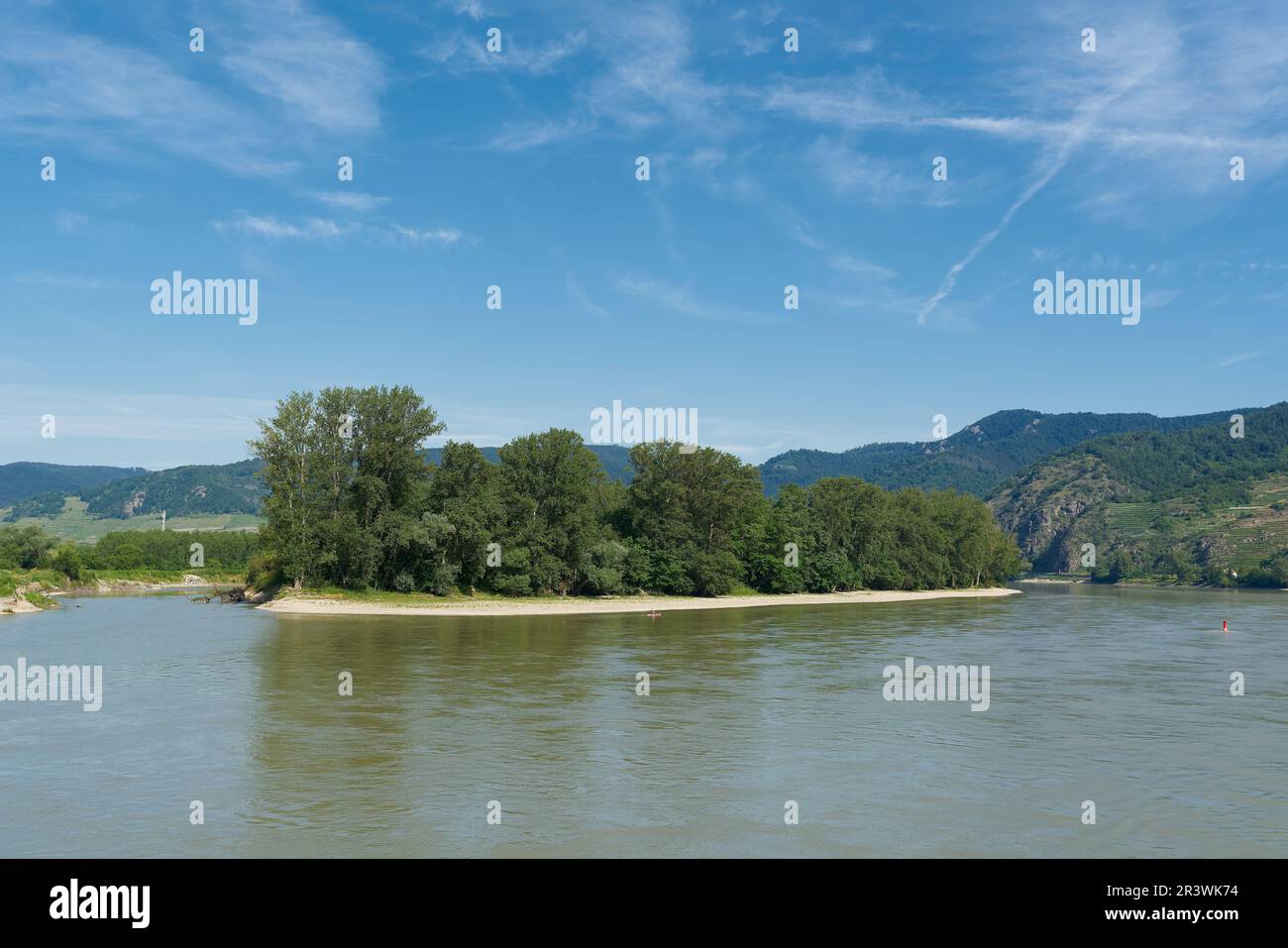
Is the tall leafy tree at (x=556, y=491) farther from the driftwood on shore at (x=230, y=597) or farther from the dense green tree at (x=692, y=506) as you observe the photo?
the driftwood on shore at (x=230, y=597)

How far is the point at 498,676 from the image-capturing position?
50719mm

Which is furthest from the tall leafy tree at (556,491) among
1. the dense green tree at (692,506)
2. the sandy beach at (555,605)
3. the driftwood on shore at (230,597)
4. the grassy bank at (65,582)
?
the grassy bank at (65,582)

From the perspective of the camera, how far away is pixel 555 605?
118 metres

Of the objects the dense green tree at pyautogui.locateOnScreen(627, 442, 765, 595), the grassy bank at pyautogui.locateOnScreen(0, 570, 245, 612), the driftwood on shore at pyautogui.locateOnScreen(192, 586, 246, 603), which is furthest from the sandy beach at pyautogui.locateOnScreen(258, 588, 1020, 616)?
the grassy bank at pyautogui.locateOnScreen(0, 570, 245, 612)

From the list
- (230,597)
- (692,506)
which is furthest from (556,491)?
(230,597)

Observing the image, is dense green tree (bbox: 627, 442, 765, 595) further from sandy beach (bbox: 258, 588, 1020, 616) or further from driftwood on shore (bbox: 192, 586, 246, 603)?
driftwood on shore (bbox: 192, 586, 246, 603)

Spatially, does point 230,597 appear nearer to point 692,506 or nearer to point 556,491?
point 556,491

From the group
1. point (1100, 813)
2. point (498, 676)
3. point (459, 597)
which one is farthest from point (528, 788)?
point (459, 597)

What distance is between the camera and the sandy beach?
108375mm

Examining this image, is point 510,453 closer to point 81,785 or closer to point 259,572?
point 259,572

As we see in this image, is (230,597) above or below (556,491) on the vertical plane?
below

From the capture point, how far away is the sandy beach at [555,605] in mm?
108375

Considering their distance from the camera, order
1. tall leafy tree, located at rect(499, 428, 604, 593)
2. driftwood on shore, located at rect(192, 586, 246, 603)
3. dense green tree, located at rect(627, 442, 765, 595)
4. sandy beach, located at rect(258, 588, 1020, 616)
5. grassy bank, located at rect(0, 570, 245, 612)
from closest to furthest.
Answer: sandy beach, located at rect(258, 588, 1020, 616) < grassy bank, located at rect(0, 570, 245, 612) < tall leafy tree, located at rect(499, 428, 604, 593) < driftwood on shore, located at rect(192, 586, 246, 603) < dense green tree, located at rect(627, 442, 765, 595)
